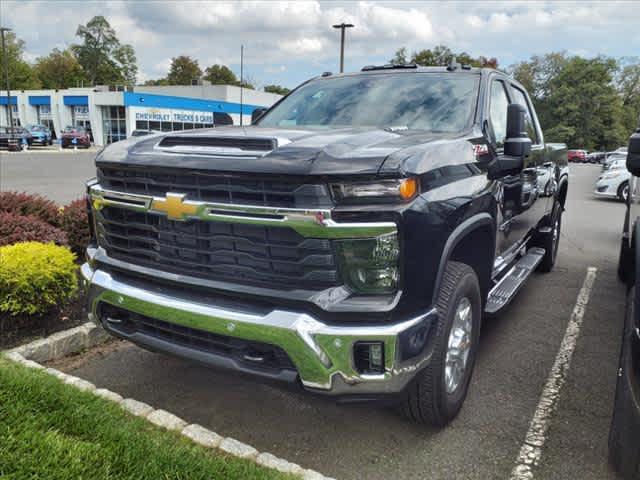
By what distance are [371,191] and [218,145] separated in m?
0.86

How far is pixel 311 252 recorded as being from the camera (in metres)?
2.40

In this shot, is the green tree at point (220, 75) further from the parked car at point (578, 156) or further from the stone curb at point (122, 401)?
the stone curb at point (122, 401)

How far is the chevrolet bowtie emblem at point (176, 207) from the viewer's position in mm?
2602

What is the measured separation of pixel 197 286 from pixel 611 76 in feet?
306

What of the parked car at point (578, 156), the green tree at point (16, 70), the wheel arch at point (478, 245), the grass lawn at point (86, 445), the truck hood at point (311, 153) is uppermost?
the green tree at point (16, 70)

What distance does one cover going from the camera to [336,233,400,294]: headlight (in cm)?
235

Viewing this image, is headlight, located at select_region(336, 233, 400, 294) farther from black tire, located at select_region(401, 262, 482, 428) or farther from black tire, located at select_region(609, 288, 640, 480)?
black tire, located at select_region(609, 288, 640, 480)

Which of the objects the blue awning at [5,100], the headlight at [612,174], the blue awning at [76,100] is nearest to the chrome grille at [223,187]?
the headlight at [612,174]

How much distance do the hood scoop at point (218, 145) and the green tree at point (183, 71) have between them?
322ft

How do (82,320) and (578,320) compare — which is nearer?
(82,320)

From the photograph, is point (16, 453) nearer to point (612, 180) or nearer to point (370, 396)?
point (370, 396)

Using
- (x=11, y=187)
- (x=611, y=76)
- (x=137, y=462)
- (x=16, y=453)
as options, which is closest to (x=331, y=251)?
(x=137, y=462)

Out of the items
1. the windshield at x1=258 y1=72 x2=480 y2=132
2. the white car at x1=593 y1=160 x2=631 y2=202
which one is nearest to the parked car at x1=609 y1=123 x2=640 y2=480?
the windshield at x1=258 y1=72 x2=480 y2=132

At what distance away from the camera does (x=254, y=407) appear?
130 inches
